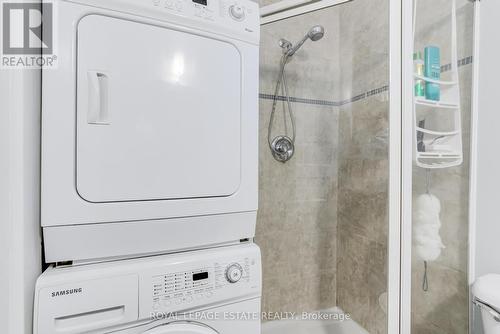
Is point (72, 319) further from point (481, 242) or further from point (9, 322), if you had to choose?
point (481, 242)

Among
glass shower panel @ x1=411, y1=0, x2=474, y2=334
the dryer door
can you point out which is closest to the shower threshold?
glass shower panel @ x1=411, y1=0, x2=474, y2=334

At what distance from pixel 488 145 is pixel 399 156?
0.58m

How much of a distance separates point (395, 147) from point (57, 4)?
1112 mm

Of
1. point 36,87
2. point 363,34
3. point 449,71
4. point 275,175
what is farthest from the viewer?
point 275,175

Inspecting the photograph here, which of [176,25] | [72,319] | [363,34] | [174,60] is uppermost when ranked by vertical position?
[363,34]

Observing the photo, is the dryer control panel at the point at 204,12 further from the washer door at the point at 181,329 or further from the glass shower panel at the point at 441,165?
the washer door at the point at 181,329

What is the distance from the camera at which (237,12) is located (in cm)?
100

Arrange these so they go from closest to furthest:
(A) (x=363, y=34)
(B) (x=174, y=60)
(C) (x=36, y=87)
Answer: (C) (x=36, y=87), (B) (x=174, y=60), (A) (x=363, y=34)

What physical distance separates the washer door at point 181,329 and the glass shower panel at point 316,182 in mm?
866

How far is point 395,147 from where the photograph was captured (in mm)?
977

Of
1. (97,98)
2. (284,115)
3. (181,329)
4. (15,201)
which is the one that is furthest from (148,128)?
(284,115)

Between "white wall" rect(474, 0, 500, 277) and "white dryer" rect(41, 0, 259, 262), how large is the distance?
1025 mm

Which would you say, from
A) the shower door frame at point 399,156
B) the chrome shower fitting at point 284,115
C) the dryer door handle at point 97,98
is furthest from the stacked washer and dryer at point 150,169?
the chrome shower fitting at point 284,115

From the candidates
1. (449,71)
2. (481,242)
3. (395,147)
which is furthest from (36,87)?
(481,242)
